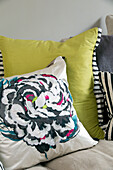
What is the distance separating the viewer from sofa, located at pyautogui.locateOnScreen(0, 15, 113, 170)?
847 mm

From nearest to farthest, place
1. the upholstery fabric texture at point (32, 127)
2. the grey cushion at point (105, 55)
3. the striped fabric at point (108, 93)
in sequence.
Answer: the upholstery fabric texture at point (32, 127)
the striped fabric at point (108, 93)
the grey cushion at point (105, 55)

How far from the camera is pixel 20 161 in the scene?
838mm

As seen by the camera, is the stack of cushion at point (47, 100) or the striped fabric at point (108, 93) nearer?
the stack of cushion at point (47, 100)

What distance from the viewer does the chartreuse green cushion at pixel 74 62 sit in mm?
1197

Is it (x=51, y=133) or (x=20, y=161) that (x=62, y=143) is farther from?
(x=20, y=161)

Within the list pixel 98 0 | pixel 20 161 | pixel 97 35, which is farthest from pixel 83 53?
pixel 98 0

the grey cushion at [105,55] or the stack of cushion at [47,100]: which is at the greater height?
the grey cushion at [105,55]

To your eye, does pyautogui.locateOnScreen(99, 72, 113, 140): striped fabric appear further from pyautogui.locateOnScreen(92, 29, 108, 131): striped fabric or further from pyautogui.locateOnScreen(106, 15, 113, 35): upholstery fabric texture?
pyautogui.locateOnScreen(106, 15, 113, 35): upholstery fabric texture

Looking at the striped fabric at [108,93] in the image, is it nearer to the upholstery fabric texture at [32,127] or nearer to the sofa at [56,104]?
the sofa at [56,104]

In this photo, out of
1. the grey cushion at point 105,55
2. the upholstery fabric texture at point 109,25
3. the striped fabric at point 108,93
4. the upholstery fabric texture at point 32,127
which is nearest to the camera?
the upholstery fabric texture at point 32,127

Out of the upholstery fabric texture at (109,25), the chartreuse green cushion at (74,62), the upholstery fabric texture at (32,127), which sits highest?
the upholstery fabric texture at (109,25)

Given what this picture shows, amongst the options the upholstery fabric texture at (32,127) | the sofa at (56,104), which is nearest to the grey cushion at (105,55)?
the sofa at (56,104)

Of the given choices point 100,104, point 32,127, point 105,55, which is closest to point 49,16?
point 105,55

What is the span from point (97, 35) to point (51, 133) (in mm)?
657
